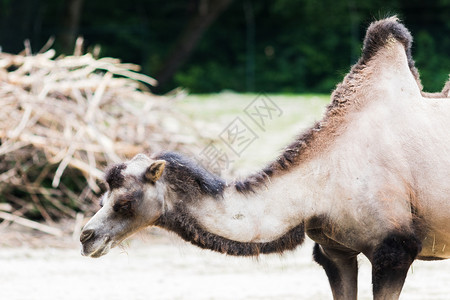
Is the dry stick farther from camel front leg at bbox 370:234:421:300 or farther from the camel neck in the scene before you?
camel front leg at bbox 370:234:421:300

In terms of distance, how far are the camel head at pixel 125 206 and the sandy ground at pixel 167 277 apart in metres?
1.73

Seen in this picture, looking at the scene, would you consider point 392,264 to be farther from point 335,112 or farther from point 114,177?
point 114,177

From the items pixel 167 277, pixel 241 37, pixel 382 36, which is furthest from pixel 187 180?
pixel 241 37

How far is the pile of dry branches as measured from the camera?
10.4 m

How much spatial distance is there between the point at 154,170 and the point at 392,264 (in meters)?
1.51

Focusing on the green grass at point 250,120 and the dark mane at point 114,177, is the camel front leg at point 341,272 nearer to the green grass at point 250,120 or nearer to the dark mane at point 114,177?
the dark mane at point 114,177

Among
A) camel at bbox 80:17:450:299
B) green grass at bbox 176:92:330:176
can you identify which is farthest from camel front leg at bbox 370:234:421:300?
green grass at bbox 176:92:330:176

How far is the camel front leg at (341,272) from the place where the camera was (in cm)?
524

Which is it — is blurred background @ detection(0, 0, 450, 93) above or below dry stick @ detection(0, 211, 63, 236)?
below

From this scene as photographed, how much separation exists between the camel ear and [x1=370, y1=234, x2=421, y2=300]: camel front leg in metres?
1.38

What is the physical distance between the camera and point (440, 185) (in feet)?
16.4

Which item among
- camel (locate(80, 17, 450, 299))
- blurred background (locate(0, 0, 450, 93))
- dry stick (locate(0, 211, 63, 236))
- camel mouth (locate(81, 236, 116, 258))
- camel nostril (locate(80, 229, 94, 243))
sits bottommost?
blurred background (locate(0, 0, 450, 93))

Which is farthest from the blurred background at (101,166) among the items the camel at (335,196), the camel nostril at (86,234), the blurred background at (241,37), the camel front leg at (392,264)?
the blurred background at (241,37)

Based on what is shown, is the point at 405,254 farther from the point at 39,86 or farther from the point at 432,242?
the point at 39,86
